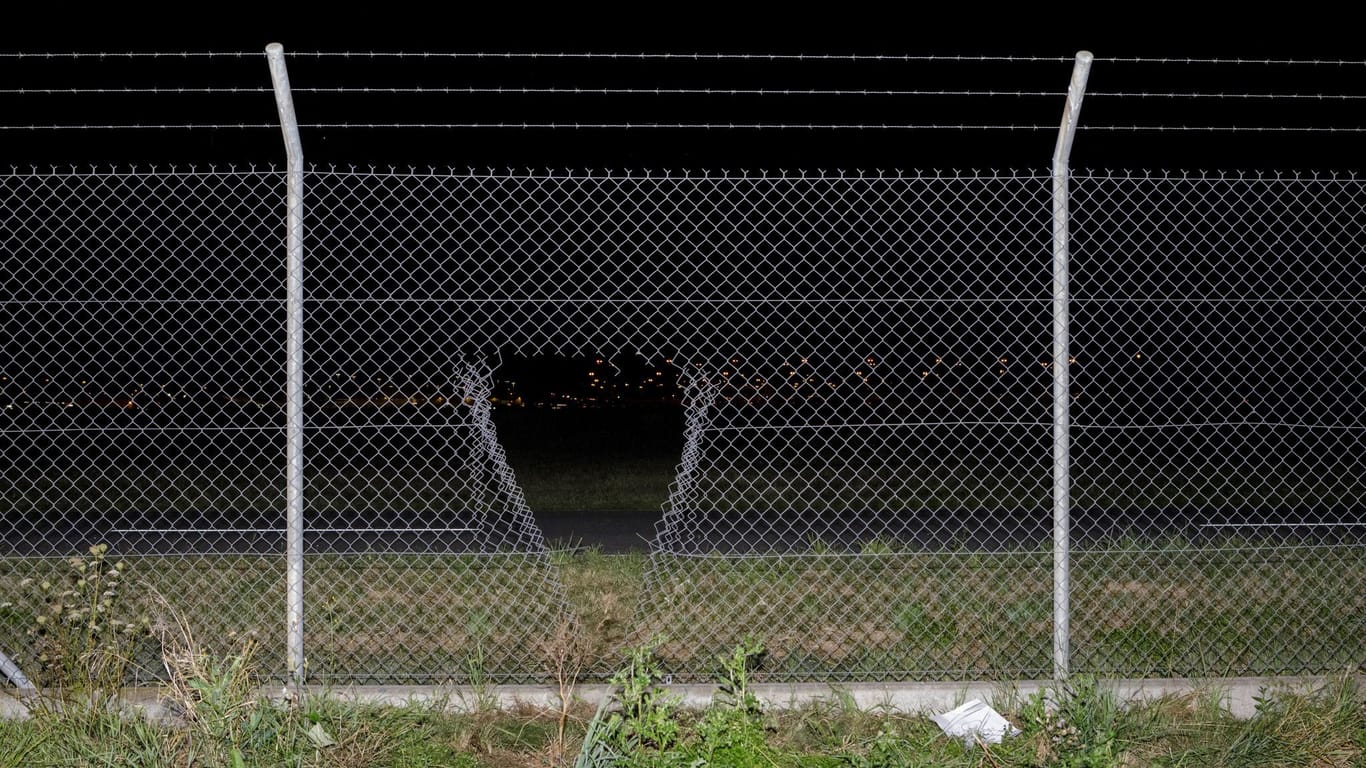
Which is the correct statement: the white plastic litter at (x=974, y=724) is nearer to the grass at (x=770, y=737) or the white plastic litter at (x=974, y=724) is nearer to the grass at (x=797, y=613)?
the grass at (x=770, y=737)

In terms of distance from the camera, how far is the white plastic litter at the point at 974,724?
365cm

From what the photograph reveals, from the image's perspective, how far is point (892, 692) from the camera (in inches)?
155

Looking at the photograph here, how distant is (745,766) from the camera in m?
3.20

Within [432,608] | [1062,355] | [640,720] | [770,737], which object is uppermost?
[1062,355]

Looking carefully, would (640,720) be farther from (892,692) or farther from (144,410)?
(144,410)

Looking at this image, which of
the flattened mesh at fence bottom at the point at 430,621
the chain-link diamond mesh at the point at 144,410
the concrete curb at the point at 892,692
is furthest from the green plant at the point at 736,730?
the chain-link diamond mesh at the point at 144,410

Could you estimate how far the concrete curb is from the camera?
391 cm

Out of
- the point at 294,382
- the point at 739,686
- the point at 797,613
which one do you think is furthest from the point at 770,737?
the point at 294,382

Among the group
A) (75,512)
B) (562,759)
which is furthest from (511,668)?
(75,512)

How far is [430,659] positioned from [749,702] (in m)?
1.75

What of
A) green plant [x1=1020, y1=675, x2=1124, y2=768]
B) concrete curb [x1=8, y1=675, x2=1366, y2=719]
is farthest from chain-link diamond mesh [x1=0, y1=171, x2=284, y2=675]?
green plant [x1=1020, y1=675, x2=1124, y2=768]

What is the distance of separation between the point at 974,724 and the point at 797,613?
5.49 feet

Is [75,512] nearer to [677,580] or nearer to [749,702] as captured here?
[677,580]

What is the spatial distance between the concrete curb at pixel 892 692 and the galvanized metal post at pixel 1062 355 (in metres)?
0.26
